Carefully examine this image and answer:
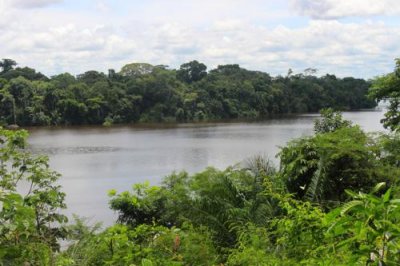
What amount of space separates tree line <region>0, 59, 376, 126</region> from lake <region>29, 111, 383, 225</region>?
5816 mm

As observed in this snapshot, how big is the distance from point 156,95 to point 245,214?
6065 centimetres

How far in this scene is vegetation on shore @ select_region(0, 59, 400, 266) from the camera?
4.60 ft

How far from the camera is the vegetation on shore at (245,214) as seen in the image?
1401mm

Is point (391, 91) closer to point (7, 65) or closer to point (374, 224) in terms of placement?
point (374, 224)

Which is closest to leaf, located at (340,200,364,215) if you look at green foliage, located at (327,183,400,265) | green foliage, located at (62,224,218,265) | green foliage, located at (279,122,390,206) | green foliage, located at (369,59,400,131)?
green foliage, located at (327,183,400,265)

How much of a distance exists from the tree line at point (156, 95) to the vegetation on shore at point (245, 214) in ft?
166

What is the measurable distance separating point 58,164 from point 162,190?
20.9 metres

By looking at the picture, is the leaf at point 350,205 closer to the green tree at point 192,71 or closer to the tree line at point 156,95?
the tree line at point 156,95

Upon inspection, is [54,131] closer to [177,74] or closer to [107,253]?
[177,74]

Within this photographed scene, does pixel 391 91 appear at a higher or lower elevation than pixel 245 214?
higher

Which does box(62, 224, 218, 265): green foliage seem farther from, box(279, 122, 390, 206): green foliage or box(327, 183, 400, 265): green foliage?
box(279, 122, 390, 206): green foliage

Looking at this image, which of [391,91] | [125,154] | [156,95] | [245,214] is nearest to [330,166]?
[245,214]

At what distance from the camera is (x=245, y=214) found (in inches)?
268

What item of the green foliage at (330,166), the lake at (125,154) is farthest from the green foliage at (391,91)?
the green foliage at (330,166)
